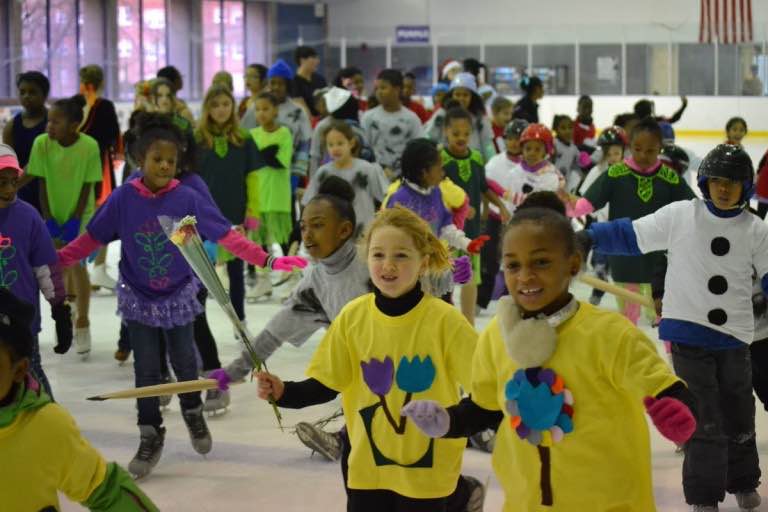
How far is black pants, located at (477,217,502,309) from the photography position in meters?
9.45

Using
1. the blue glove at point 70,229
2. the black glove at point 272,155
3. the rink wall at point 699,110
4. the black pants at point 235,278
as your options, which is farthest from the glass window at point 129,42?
the blue glove at point 70,229

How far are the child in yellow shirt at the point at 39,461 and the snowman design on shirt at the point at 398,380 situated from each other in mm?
956

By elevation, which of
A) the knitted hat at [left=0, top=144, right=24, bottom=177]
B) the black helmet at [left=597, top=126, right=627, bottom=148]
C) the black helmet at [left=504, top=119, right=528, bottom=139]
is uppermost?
the black helmet at [left=504, top=119, right=528, bottom=139]

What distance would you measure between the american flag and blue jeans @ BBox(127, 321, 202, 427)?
20.7 m

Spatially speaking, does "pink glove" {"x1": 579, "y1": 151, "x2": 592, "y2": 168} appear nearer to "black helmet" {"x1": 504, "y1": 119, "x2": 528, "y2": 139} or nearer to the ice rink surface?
"black helmet" {"x1": 504, "y1": 119, "x2": 528, "y2": 139}

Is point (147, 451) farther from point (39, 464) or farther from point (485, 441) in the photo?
point (39, 464)

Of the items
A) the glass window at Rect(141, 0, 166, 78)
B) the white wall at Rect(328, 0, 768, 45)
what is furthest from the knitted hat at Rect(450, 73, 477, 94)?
the glass window at Rect(141, 0, 166, 78)

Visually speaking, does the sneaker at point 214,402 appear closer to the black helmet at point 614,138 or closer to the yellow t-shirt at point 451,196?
the yellow t-shirt at point 451,196

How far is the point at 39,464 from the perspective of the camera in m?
2.86

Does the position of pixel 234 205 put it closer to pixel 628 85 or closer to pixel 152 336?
pixel 152 336

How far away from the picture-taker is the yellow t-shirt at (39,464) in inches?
112

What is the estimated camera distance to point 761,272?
4.72 m

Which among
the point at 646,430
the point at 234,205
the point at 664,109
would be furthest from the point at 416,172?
the point at 664,109

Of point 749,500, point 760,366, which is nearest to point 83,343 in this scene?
point 760,366
